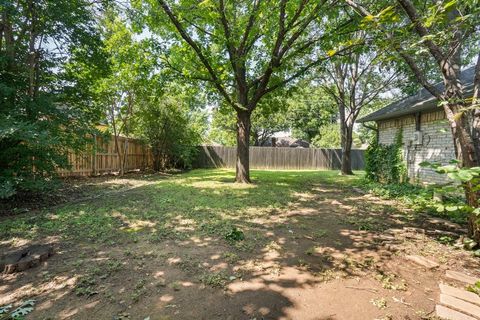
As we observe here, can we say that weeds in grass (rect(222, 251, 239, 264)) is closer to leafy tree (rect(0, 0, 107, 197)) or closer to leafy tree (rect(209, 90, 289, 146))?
leafy tree (rect(0, 0, 107, 197))

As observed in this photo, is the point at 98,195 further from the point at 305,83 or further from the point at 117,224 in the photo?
the point at 305,83

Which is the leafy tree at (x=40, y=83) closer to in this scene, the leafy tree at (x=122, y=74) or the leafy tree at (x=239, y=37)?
the leafy tree at (x=122, y=74)

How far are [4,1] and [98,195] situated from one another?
433 centimetres

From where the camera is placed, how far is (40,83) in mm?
5863

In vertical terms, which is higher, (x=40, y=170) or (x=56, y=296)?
(x=40, y=170)

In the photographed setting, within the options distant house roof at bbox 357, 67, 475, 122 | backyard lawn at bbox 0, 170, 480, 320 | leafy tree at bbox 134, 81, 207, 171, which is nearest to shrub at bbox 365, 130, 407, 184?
distant house roof at bbox 357, 67, 475, 122

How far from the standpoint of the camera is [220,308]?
214 cm

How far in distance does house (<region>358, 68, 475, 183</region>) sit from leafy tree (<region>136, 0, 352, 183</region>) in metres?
3.35

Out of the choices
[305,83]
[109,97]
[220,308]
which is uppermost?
[305,83]

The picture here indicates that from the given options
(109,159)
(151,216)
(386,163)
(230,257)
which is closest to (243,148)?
(151,216)

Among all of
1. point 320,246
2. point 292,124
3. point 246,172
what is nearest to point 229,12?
point 246,172

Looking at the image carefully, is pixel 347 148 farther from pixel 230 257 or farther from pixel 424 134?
pixel 230 257

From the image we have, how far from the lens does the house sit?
23.1 feet

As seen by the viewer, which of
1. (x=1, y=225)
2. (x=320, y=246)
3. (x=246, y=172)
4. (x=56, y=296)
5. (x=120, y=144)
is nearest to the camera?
(x=56, y=296)
